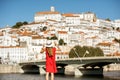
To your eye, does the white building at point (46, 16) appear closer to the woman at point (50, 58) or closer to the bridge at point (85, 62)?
the bridge at point (85, 62)

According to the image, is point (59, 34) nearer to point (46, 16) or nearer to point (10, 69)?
point (46, 16)

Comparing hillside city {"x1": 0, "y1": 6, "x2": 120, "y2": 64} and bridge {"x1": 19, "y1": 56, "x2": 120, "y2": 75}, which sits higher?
hillside city {"x1": 0, "y1": 6, "x2": 120, "y2": 64}

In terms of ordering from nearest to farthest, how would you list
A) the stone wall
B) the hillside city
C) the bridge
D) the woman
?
1. the woman
2. the bridge
3. the stone wall
4. the hillside city

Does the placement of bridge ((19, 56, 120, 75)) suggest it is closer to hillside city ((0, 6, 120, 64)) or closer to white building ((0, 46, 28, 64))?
white building ((0, 46, 28, 64))

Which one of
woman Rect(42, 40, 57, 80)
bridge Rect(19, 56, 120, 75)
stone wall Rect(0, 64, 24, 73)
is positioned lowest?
stone wall Rect(0, 64, 24, 73)

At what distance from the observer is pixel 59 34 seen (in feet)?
290

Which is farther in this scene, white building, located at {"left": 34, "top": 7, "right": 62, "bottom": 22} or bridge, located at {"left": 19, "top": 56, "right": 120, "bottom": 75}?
white building, located at {"left": 34, "top": 7, "right": 62, "bottom": 22}

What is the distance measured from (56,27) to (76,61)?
56814 millimetres

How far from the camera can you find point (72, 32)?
315 feet

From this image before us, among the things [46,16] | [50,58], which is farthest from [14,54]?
[50,58]

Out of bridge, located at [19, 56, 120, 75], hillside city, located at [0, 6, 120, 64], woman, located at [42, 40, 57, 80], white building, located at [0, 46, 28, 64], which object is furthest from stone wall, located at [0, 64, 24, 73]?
woman, located at [42, 40, 57, 80]

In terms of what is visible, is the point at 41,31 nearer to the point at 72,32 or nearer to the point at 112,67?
the point at 72,32

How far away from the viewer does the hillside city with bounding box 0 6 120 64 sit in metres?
69.9

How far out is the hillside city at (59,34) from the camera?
229 ft
